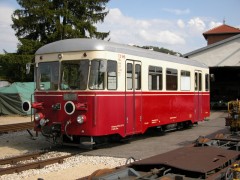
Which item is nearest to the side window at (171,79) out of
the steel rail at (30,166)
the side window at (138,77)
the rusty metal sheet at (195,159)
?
the side window at (138,77)

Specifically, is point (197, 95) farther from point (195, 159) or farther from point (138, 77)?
point (195, 159)

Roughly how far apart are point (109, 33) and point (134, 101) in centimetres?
2349

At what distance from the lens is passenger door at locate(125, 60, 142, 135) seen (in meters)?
11.8

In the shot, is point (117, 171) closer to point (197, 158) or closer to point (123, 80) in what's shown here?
point (197, 158)

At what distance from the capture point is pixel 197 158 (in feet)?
17.9

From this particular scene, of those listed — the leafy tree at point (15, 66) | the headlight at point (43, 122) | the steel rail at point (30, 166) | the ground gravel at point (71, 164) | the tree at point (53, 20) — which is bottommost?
the ground gravel at point (71, 164)

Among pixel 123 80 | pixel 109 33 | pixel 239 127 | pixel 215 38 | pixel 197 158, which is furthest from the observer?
pixel 215 38

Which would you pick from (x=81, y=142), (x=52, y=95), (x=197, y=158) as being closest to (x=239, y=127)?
(x=81, y=142)

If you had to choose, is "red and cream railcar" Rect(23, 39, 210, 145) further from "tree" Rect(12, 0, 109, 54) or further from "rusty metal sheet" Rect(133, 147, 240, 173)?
"tree" Rect(12, 0, 109, 54)

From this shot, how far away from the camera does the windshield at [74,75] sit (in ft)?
35.2

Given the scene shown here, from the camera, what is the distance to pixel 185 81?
16266 mm

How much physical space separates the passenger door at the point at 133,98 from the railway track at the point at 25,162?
8.04 ft

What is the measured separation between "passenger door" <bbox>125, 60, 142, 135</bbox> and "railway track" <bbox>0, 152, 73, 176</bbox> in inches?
96.5

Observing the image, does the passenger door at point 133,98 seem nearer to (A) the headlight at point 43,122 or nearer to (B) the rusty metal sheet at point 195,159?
(A) the headlight at point 43,122
